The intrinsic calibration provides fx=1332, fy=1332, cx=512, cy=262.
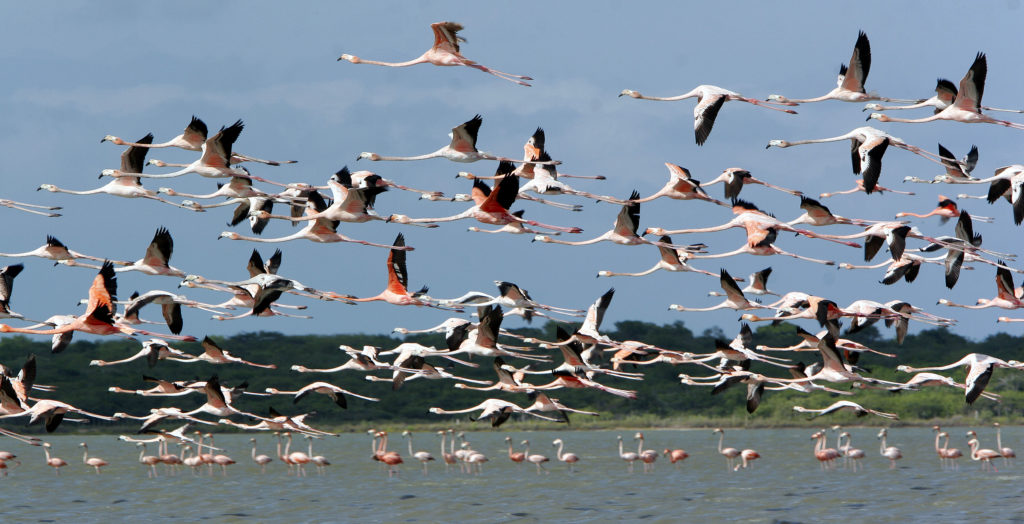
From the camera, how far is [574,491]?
29812 mm

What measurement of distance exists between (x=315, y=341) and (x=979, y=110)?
56.9 metres

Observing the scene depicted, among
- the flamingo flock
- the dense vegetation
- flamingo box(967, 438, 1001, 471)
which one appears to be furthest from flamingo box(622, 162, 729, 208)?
the dense vegetation

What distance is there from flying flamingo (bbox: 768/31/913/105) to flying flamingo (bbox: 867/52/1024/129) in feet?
3.82

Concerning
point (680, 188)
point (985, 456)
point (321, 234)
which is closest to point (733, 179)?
point (680, 188)

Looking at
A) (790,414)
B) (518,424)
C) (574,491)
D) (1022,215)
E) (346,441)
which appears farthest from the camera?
(518,424)

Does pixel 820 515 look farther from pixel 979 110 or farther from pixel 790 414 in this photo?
pixel 790 414

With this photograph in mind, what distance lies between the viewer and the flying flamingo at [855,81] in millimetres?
19062

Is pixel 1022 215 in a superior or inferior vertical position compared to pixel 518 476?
superior

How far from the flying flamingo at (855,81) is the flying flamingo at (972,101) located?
3.82 ft

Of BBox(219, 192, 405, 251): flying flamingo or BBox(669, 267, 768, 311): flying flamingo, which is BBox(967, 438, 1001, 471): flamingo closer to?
BBox(669, 267, 768, 311): flying flamingo

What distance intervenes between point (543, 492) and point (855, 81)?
1332 centimetres

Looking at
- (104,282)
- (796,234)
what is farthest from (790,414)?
(104,282)

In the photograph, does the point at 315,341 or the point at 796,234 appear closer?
the point at 796,234

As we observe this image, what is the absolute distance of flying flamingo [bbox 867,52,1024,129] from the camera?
18344mm
